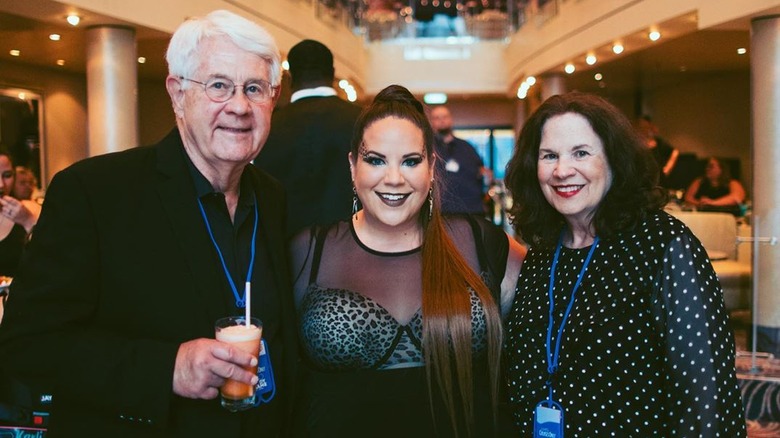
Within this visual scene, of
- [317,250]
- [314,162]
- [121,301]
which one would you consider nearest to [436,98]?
[314,162]

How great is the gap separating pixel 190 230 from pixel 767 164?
655 cm

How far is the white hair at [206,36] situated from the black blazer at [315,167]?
5.79ft

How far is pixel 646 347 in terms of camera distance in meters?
1.91

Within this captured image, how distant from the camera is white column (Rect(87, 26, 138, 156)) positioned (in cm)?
732

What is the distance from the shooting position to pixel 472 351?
219cm

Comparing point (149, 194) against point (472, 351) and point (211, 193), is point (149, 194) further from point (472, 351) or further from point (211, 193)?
point (472, 351)

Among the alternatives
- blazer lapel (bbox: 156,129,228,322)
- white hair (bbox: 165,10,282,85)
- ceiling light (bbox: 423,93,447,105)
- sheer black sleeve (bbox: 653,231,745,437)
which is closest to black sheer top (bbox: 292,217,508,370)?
blazer lapel (bbox: 156,129,228,322)

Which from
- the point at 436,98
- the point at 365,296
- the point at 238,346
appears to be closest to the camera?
the point at 238,346

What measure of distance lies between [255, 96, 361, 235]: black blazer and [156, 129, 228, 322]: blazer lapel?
1750mm

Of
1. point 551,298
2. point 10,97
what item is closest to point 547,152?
point 551,298

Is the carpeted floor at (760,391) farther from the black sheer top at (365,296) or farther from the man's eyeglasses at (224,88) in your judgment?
the man's eyeglasses at (224,88)

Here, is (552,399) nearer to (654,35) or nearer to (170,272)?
(170,272)

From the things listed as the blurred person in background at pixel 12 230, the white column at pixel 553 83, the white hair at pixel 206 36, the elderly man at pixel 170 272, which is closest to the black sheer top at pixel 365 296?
the elderly man at pixel 170 272

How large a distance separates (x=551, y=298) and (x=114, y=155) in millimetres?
1319
